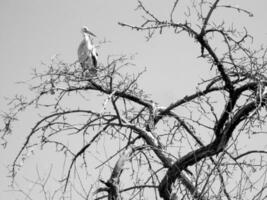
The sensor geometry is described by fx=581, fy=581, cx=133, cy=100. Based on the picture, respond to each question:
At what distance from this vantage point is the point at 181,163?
422 cm

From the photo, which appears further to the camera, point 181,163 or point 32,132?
point 32,132

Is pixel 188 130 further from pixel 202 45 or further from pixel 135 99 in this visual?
pixel 202 45

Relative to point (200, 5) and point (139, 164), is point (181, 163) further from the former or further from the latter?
point (200, 5)

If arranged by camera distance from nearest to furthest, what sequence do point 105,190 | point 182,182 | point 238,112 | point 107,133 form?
point 105,190, point 238,112, point 182,182, point 107,133

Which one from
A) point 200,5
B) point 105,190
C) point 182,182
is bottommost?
point 105,190

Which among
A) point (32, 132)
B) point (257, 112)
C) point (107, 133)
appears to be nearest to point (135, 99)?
point (107, 133)

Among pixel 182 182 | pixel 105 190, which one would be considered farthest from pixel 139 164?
pixel 105 190

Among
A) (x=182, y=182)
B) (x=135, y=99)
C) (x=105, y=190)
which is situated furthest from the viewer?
(x=135, y=99)

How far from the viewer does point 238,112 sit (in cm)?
412

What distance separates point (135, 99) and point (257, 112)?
1780 millimetres

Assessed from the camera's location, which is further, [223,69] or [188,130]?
[188,130]

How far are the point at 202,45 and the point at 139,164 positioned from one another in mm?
1043

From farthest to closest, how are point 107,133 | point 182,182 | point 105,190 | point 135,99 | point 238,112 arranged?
1. point 135,99
2. point 107,133
3. point 182,182
4. point 238,112
5. point 105,190

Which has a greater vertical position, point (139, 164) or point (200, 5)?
point (200, 5)
